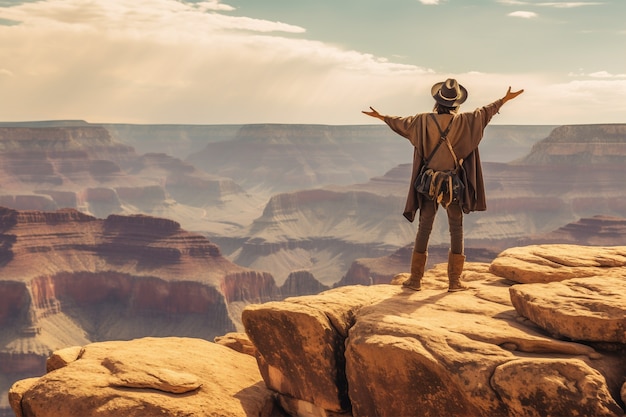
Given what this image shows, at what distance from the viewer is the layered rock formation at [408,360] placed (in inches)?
330

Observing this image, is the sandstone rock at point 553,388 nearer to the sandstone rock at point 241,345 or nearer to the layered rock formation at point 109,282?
the sandstone rock at point 241,345

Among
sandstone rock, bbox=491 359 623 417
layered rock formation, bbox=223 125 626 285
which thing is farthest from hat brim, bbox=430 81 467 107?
layered rock formation, bbox=223 125 626 285

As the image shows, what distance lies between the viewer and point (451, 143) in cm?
1152

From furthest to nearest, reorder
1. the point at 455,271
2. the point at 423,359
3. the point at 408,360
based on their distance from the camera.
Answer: the point at 455,271, the point at 408,360, the point at 423,359

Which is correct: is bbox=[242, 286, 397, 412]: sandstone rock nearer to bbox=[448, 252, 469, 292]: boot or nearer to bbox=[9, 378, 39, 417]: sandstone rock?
bbox=[448, 252, 469, 292]: boot

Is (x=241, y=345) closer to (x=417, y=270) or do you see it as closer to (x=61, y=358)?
(x=61, y=358)

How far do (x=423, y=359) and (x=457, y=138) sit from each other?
4020 millimetres

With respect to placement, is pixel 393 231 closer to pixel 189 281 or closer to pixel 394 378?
pixel 189 281

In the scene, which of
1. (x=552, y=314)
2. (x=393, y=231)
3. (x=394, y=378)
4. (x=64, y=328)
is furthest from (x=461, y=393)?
(x=393, y=231)

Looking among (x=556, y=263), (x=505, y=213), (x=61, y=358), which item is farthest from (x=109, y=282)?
(x=505, y=213)

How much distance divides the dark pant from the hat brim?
1.61m

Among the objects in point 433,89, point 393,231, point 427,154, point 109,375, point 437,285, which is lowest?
point 393,231

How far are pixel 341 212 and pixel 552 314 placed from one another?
524 ft

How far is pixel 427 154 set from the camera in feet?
38.3
